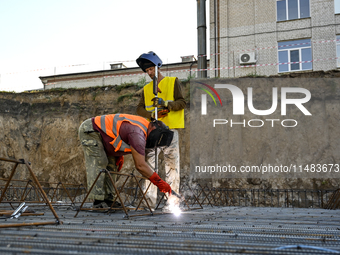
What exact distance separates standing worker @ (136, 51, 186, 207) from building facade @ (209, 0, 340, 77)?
12048 mm

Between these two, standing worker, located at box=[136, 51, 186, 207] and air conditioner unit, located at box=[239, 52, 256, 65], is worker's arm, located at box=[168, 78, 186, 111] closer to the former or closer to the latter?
standing worker, located at box=[136, 51, 186, 207]

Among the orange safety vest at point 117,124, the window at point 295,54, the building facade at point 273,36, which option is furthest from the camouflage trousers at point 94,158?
the window at point 295,54

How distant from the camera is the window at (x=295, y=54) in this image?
17467mm

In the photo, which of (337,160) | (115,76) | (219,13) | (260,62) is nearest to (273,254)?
(337,160)

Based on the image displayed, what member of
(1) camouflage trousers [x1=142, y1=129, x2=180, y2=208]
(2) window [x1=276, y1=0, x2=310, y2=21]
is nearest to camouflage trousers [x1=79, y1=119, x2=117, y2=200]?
(1) camouflage trousers [x1=142, y1=129, x2=180, y2=208]

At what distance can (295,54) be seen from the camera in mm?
17781

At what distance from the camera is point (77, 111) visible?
47.5 feet

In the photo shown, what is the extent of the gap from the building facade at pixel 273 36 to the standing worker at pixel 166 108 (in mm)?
12048

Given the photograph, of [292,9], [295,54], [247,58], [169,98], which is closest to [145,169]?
[169,98]

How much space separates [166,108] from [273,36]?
14.5m

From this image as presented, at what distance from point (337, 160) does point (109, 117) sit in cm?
978

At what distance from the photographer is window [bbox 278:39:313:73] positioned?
17.5 meters

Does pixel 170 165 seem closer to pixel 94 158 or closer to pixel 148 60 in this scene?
pixel 94 158

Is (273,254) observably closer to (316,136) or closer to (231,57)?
(316,136)
